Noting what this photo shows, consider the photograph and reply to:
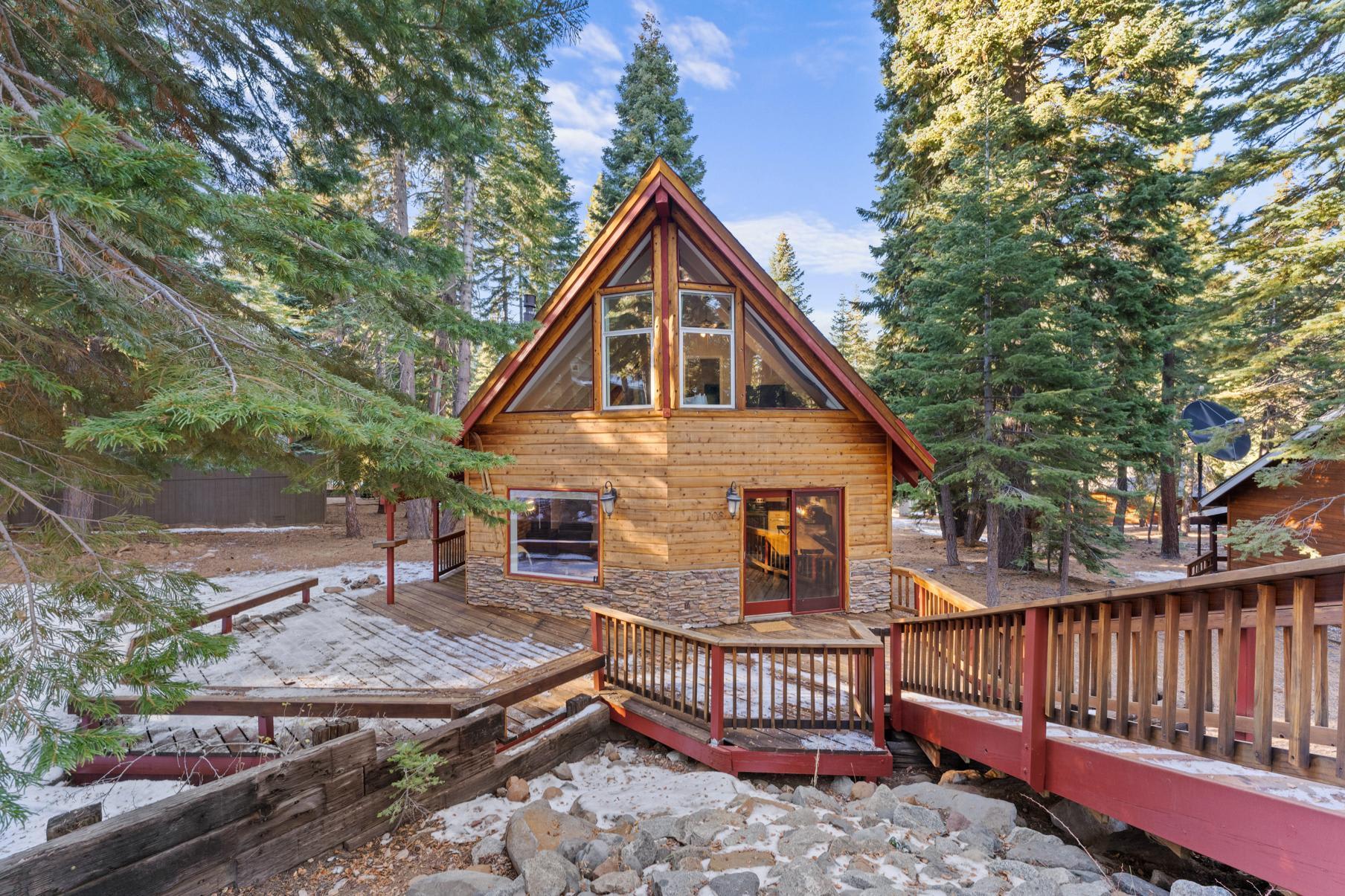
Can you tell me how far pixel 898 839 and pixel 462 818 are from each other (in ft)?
9.32

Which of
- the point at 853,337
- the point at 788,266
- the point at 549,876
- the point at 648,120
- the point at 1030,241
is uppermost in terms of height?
the point at 788,266

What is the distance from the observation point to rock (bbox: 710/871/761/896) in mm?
2613

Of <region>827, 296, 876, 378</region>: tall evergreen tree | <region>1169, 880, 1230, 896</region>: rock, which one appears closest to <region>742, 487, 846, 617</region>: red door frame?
<region>1169, 880, 1230, 896</region>: rock

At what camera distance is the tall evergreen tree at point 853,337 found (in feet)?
95.3

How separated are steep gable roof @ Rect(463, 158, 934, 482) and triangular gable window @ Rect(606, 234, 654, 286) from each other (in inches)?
16.1

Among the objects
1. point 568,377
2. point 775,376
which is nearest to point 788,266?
point 775,376

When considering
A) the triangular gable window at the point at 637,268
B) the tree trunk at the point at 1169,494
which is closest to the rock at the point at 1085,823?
the triangular gable window at the point at 637,268

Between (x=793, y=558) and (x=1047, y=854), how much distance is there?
5.14 m

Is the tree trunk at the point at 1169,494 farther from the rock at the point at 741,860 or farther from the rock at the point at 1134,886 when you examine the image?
the rock at the point at 741,860

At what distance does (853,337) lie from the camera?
37.3 metres

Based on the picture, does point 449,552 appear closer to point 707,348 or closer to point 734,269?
point 707,348

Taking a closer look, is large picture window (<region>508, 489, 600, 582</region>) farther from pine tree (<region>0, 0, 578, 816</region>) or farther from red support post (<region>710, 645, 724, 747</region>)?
red support post (<region>710, 645, 724, 747</region>)

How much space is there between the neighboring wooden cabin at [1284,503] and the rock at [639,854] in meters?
11.5

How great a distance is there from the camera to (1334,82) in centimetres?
870
